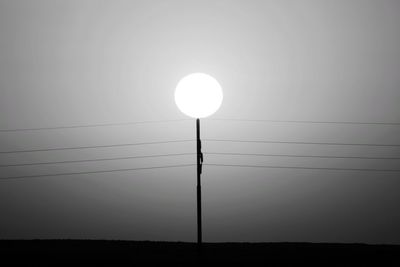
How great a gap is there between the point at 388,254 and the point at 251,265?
5874mm

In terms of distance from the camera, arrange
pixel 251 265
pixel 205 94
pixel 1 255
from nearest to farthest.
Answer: pixel 205 94
pixel 251 265
pixel 1 255

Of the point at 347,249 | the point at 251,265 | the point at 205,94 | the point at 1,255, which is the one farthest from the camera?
the point at 347,249

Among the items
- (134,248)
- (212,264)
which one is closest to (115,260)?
(134,248)

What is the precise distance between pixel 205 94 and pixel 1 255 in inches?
415

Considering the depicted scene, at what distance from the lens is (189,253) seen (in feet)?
46.5

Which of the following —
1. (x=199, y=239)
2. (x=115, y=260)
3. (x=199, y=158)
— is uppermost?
(x=199, y=158)

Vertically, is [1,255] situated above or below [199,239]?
above

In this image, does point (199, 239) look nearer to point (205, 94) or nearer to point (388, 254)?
point (205, 94)

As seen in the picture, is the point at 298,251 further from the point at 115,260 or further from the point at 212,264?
the point at 115,260

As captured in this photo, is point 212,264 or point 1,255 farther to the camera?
point 1,255

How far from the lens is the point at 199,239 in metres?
9.61

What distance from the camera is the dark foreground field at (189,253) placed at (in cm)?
1304

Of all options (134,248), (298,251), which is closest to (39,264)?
(134,248)

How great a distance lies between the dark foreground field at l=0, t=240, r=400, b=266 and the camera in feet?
42.8
